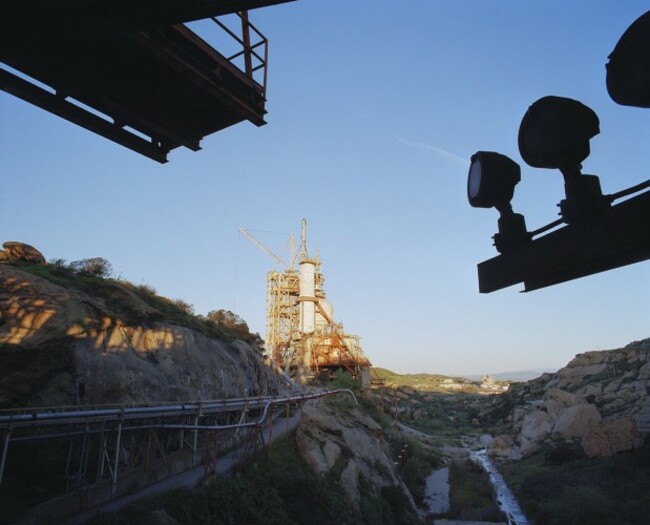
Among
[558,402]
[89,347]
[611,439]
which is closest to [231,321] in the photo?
[89,347]

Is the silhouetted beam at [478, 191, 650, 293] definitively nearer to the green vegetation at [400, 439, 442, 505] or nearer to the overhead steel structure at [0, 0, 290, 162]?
the overhead steel structure at [0, 0, 290, 162]

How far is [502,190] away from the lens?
353 centimetres

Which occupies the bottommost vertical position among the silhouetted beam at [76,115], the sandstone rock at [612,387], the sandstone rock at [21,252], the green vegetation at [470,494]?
the green vegetation at [470,494]

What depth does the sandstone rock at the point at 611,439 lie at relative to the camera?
28.0 metres

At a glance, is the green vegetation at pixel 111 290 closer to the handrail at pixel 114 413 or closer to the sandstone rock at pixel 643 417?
the handrail at pixel 114 413

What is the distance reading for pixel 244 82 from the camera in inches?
272

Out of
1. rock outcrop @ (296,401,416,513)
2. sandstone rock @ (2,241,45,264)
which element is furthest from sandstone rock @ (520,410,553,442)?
sandstone rock @ (2,241,45,264)

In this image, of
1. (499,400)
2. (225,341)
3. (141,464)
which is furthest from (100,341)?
(499,400)

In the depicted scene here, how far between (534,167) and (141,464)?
1478 cm

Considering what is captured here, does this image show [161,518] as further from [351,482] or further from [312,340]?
[312,340]

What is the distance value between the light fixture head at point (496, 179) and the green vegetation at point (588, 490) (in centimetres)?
2228

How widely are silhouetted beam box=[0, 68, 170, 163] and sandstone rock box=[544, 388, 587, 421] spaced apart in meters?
43.8

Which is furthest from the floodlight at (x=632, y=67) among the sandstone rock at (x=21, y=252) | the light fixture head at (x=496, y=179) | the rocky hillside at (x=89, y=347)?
the sandstone rock at (x=21, y=252)

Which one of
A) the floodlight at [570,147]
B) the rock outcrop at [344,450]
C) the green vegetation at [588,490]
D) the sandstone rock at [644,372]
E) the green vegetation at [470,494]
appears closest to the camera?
the floodlight at [570,147]
